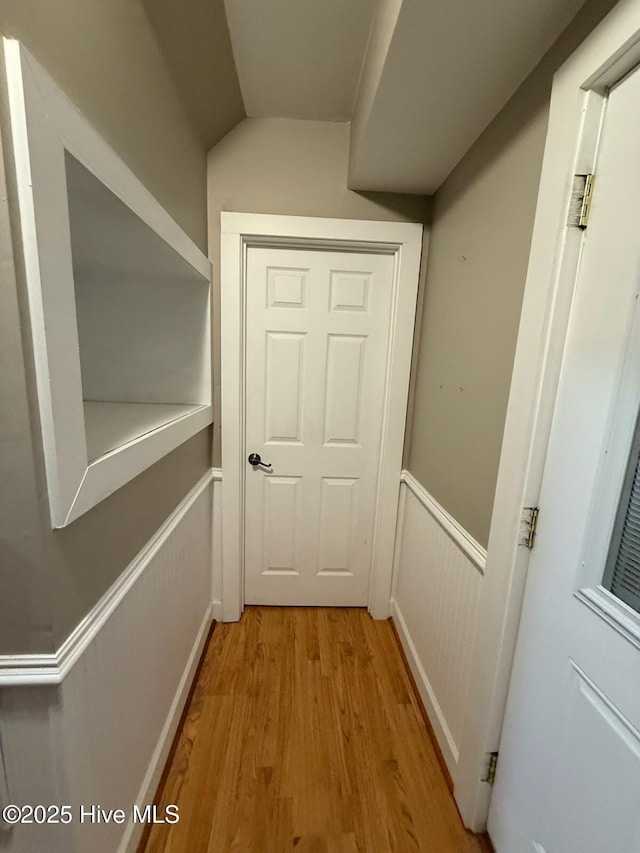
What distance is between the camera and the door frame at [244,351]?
5.36 feet

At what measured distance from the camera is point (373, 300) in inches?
70.1

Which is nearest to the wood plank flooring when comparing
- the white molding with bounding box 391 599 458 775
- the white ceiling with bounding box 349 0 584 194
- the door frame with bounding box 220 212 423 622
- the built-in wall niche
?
the white molding with bounding box 391 599 458 775

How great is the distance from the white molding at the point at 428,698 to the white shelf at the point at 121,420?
1475 millimetres

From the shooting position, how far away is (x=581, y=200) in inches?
31.1

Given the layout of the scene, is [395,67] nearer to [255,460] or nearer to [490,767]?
[255,460]

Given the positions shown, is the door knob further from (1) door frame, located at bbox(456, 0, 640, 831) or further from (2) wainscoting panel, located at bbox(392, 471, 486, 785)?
(1) door frame, located at bbox(456, 0, 640, 831)

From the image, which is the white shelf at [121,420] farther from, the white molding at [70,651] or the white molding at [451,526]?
the white molding at [451,526]

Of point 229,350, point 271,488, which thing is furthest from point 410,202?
point 271,488

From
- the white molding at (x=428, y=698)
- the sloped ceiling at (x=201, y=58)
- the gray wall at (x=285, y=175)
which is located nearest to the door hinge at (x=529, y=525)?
the white molding at (x=428, y=698)

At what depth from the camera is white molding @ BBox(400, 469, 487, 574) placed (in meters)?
1.11

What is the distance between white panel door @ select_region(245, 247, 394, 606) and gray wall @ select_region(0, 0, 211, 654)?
30.4 inches

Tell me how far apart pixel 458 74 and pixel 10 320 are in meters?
1.25

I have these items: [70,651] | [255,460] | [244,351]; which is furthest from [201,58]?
[70,651]

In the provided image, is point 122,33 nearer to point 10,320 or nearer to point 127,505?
point 10,320
